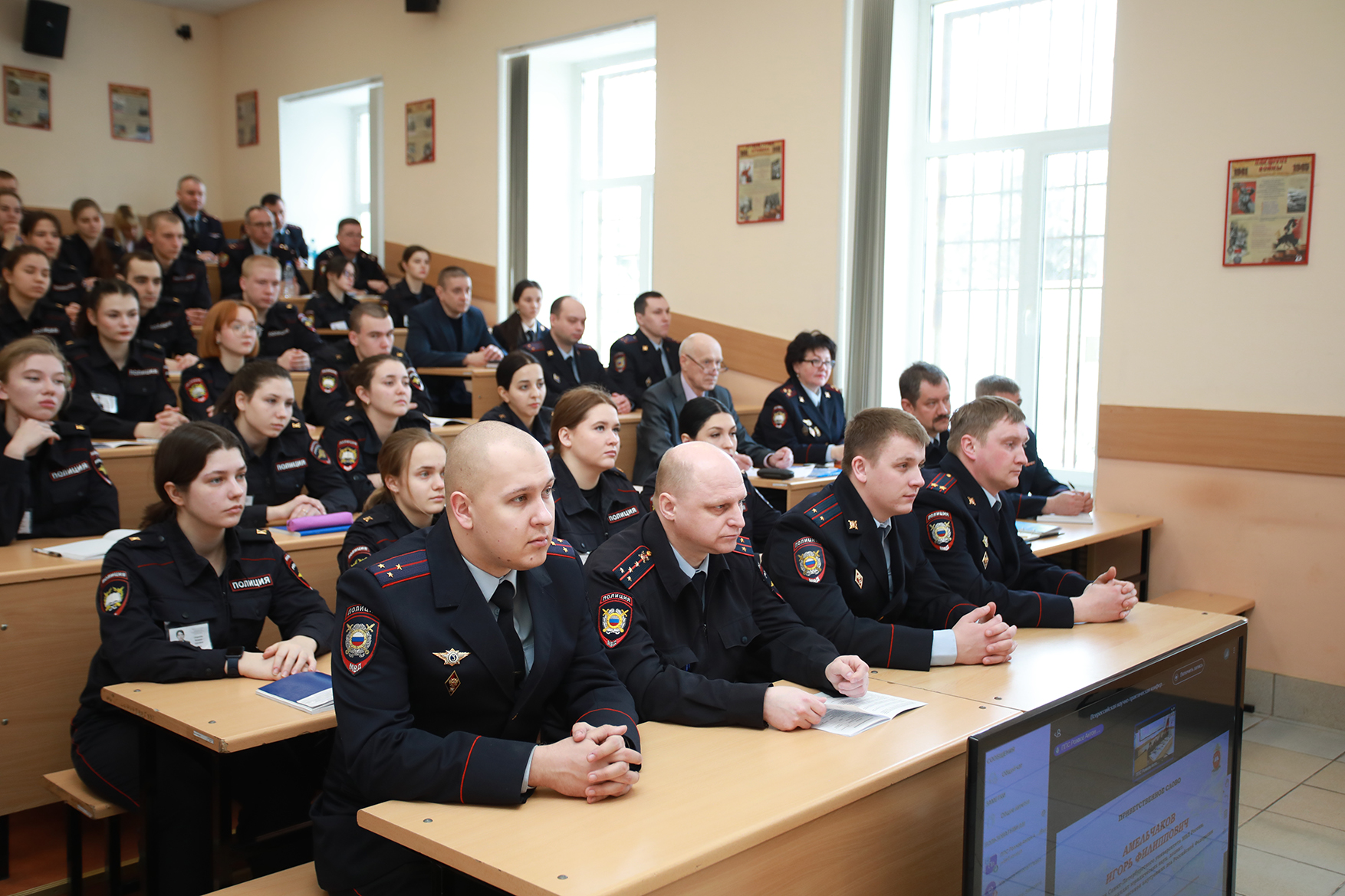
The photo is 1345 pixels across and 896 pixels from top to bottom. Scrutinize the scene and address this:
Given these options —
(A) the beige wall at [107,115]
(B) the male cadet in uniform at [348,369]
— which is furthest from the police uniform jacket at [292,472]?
(A) the beige wall at [107,115]

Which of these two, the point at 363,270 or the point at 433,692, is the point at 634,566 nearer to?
the point at 433,692

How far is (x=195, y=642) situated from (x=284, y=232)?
768 centimetres

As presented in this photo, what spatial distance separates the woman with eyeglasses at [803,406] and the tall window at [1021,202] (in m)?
0.84

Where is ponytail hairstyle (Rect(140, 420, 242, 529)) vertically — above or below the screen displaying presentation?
above

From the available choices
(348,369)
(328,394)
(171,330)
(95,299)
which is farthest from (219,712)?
(171,330)

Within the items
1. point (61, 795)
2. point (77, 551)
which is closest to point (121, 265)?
point (77, 551)

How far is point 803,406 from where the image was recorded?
5965 mm

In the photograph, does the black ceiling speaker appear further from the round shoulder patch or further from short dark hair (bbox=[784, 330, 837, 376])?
the round shoulder patch

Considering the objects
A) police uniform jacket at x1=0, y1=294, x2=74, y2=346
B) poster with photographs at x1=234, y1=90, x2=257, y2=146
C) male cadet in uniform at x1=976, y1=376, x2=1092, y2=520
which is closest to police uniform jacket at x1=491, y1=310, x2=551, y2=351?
police uniform jacket at x1=0, y1=294, x2=74, y2=346

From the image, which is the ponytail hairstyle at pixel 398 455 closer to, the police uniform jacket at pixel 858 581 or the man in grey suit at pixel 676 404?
the police uniform jacket at pixel 858 581

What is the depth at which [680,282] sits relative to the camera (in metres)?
7.04

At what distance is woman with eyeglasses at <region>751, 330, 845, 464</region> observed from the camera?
5926 millimetres

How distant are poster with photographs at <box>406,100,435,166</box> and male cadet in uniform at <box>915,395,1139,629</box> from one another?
21.4 feet

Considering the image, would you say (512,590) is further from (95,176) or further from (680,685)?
(95,176)
